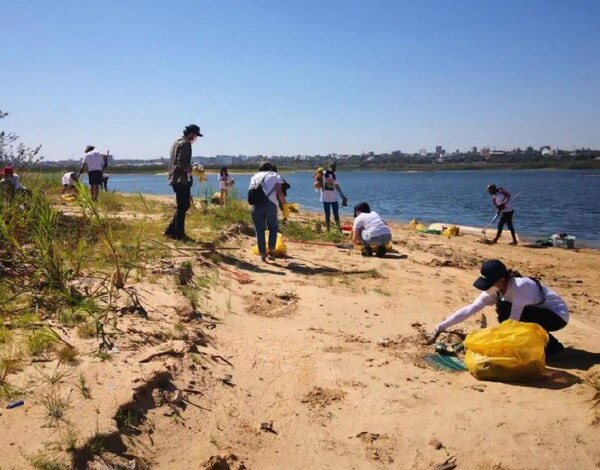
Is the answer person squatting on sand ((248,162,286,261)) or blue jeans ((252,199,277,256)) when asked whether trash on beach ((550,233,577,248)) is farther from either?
blue jeans ((252,199,277,256))

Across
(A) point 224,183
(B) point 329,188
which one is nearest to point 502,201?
(B) point 329,188

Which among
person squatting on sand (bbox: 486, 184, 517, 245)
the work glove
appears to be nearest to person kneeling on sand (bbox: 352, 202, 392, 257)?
the work glove

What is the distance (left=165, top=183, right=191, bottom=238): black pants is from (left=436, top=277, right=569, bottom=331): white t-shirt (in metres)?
4.59

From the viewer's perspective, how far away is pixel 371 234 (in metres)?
9.08

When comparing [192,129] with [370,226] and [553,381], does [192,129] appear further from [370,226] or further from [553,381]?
[553,381]

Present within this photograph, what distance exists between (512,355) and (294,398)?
1.73m

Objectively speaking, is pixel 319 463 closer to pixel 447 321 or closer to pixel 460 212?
pixel 447 321

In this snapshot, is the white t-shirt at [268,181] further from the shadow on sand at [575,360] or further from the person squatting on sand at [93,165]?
the person squatting on sand at [93,165]

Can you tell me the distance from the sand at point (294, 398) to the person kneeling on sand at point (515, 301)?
15.0 inches

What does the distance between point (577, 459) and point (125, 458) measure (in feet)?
8.65

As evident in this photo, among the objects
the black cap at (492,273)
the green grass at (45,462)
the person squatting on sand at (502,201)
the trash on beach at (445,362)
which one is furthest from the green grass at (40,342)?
the person squatting on sand at (502,201)

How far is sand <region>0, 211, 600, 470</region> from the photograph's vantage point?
9.62 feet

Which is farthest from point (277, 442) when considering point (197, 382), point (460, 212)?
point (460, 212)

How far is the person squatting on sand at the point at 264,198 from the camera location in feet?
24.7
